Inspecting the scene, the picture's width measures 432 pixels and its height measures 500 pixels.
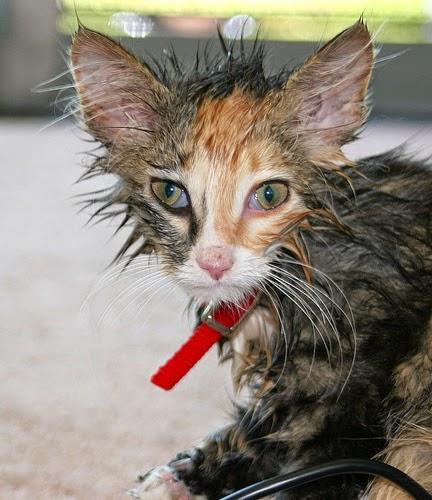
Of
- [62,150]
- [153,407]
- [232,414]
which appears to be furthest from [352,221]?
[62,150]

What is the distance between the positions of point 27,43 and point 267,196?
12.2 feet

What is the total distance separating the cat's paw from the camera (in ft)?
4.34

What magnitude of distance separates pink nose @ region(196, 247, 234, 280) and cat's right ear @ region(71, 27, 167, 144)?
0.22 m

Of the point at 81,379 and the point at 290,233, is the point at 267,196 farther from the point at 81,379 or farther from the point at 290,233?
the point at 81,379

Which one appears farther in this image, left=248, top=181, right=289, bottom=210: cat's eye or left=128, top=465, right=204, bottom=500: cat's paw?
left=128, top=465, right=204, bottom=500: cat's paw

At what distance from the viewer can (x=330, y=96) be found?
1.20 m

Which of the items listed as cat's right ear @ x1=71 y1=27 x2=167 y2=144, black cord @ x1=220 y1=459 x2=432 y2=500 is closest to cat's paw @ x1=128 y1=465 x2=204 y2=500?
black cord @ x1=220 y1=459 x2=432 y2=500

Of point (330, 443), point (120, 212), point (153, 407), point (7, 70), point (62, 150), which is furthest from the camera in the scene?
point (7, 70)

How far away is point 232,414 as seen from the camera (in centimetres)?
143

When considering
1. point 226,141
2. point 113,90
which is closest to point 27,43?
point 113,90

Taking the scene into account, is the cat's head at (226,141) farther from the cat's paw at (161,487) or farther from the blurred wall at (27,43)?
the blurred wall at (27,43)

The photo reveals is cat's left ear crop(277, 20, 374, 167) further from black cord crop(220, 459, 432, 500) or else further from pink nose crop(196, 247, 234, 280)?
black cord crop(220, 459, 432, 500)

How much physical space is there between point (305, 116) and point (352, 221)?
0.56 feet

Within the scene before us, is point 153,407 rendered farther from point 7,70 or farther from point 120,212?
point 7,70
